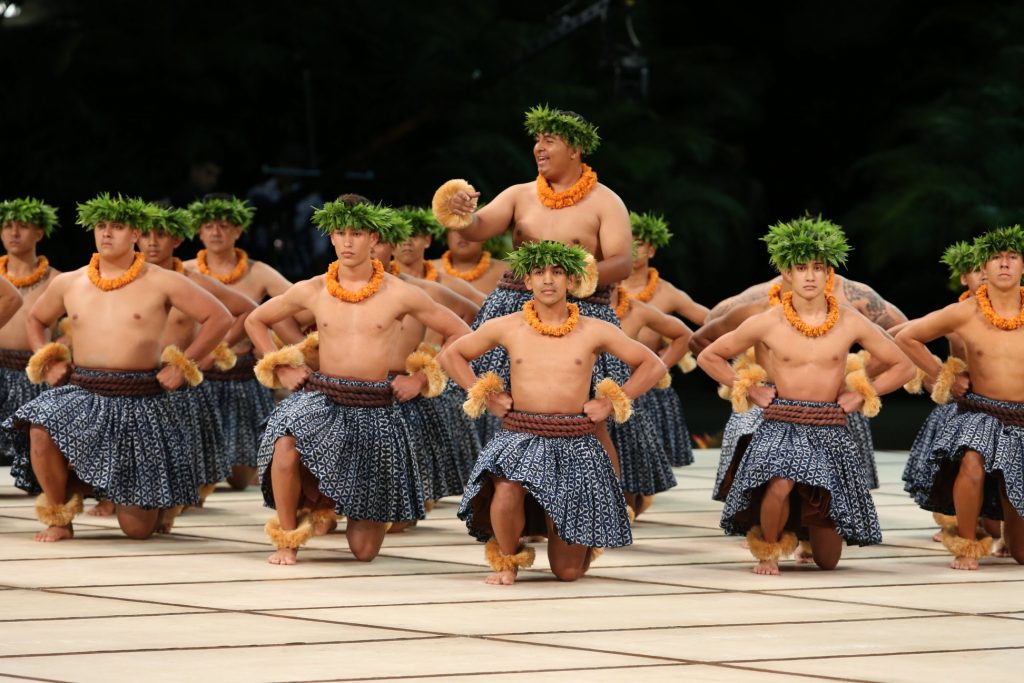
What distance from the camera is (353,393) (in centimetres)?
555

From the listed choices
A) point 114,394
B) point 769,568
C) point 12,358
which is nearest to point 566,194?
point 769,568

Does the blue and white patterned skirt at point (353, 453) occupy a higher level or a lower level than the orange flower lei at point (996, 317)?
lower

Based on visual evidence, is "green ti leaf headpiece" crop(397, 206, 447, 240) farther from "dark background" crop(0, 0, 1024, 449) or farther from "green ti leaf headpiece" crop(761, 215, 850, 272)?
"dark background" crop(0, 0, 1024, 449)

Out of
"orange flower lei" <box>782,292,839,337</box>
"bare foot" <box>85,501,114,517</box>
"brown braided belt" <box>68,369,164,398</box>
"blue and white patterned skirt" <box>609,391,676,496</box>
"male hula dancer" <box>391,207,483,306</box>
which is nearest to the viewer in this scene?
"orange flower lei" <box>782,292,839,337</box>

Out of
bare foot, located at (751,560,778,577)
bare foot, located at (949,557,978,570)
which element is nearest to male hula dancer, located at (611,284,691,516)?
bare foot, located at (751,560,778,577)

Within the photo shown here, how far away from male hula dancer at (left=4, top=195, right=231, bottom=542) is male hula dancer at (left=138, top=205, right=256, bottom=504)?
0.19 meters

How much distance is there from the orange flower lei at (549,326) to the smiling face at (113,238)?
132cm

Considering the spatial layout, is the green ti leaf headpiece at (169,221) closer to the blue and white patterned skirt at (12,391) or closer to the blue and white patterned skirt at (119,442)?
the blue and white patterned skirt at (119,442)

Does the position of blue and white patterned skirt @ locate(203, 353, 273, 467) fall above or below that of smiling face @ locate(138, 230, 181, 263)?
below

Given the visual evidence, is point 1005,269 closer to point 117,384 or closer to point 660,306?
point 660,306

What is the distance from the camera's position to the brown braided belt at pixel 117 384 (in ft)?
19.3

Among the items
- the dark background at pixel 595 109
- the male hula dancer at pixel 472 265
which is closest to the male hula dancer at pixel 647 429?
the male hula dancer at pixel 472 265

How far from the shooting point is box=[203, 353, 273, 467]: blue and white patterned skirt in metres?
7.26

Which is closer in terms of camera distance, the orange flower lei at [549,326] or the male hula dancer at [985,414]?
the orange flower lei at [549,326]
